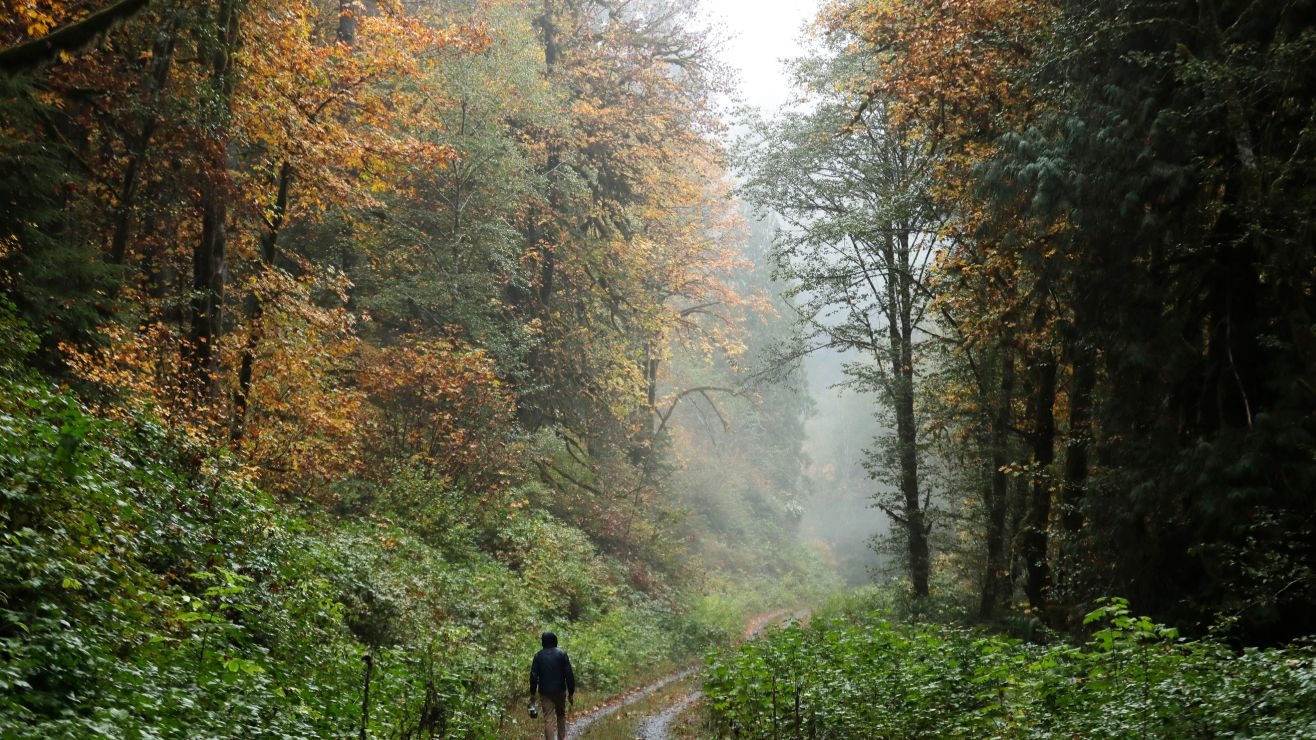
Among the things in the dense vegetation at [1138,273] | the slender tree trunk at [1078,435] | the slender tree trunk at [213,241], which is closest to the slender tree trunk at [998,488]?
the dense vegetation at [1138,273]

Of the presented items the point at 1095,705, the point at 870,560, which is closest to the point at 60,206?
the point at 1095,705

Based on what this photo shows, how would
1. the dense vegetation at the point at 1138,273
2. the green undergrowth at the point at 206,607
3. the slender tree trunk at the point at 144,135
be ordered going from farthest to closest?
the slender tree trunk at the point at 144,135 → the dense vegetation at the point at 1138,273 → the green undergrowth at the point at 206,607

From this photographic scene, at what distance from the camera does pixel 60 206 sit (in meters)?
10.8

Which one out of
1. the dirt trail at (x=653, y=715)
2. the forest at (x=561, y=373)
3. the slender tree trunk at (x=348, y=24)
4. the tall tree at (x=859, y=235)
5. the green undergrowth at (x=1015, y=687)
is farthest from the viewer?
the tall tree at (x=859, y=235)

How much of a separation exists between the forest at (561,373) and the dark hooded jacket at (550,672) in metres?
0.81

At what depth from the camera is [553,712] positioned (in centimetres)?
996

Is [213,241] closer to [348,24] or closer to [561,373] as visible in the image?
[348,24]

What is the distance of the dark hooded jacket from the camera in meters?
9.91

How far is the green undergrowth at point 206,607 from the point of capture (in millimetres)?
5273

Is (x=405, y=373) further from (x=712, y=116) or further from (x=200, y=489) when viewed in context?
(x=712, y=116)

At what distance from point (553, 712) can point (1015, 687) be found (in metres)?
5.39

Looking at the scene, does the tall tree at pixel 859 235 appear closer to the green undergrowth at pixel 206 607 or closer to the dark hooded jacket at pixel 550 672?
the green undergrowth at pixel 206 607

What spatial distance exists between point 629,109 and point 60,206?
19.0 m

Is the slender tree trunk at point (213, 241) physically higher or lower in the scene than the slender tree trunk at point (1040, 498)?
higher
